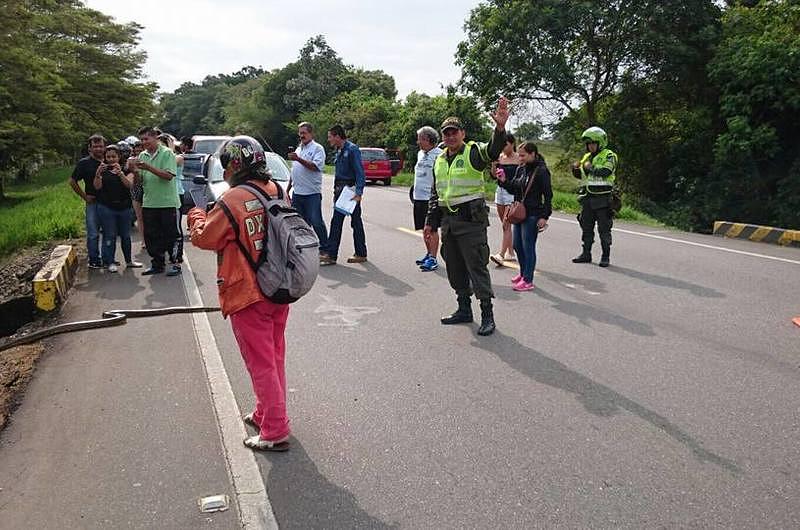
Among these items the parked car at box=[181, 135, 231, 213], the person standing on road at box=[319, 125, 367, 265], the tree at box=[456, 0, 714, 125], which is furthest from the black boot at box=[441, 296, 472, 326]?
the tree at box=[456, 0, 714, 125]

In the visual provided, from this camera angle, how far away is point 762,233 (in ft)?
38.7

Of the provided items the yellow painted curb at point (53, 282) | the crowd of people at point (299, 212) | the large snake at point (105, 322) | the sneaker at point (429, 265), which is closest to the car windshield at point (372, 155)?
the crowd of people at point (299, 212)

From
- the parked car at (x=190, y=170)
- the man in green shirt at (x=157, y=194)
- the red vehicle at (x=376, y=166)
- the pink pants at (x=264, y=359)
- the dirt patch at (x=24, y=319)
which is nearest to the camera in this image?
the pink pants at (x=264, y=359)

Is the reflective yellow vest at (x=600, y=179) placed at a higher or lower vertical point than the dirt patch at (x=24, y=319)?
higher

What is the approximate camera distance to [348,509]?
3080mm

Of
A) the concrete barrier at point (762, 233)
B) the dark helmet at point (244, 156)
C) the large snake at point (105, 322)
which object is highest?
the dark helmet at point (244, 156)

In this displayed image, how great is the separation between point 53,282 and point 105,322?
1275 mm

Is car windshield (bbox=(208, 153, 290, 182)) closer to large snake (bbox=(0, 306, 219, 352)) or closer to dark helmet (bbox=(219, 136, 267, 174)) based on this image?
large snake (bbox=(0, 306, 219, 352))

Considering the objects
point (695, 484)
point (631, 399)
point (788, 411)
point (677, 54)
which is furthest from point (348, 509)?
point (677, 54)

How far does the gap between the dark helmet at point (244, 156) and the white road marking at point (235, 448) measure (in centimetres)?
155

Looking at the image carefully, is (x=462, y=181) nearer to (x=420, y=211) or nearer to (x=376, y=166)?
(x=420, y=211)

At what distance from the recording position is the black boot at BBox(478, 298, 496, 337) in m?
5.74

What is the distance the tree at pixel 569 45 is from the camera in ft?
61.7

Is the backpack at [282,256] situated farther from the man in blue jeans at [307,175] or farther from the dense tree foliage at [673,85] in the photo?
the dense tree foliage at [673,85]
